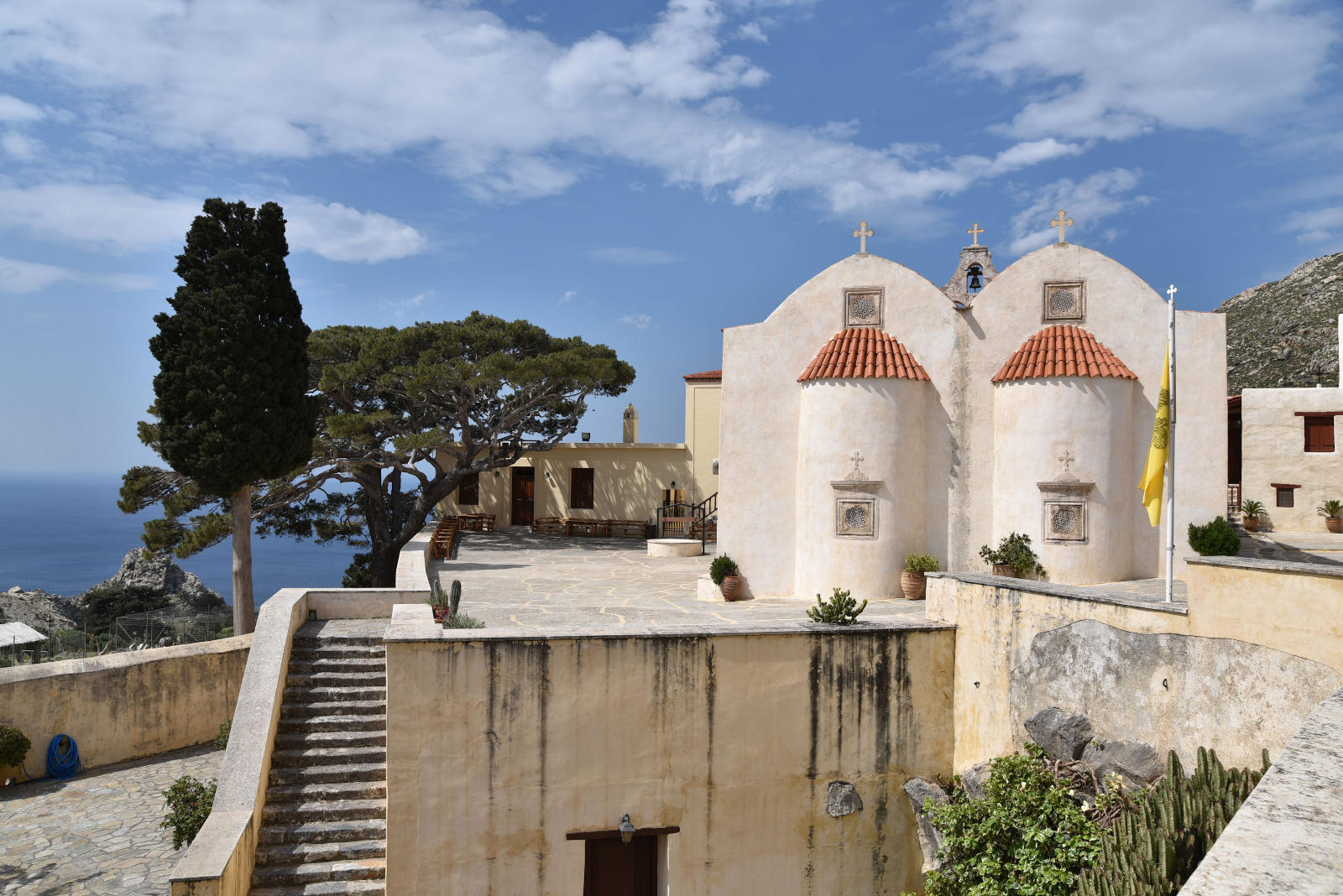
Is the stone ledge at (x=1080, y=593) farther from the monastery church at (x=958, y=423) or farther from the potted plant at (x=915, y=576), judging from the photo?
the monastery church at (x=958, y=423)

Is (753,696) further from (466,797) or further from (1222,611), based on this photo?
(1222,611)

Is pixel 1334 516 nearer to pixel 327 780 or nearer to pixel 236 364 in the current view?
pixel 327 780

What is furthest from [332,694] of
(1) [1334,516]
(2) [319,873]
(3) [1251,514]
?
(1) [1334,516]

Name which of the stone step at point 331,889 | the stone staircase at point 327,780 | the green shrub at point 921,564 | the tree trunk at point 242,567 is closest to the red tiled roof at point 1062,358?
the green shrub at point 921,564

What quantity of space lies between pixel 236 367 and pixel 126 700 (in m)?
5.87

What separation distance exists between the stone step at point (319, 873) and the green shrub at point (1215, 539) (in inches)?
492

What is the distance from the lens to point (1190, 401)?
1405 cm

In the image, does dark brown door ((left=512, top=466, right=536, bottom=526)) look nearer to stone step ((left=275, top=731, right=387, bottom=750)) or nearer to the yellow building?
the yellow building

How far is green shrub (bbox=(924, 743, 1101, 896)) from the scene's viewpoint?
25.3ft

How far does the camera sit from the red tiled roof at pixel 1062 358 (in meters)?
13.5

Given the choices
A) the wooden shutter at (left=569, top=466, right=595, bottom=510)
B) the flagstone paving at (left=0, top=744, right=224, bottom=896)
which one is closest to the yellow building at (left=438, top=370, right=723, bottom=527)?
the wooden shutter at (left=569, top=466, right=595, bottom=510)

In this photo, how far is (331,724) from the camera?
9766 millimetres

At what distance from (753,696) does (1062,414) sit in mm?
7462

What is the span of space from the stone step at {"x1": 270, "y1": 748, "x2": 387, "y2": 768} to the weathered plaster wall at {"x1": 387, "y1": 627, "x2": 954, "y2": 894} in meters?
0.87
